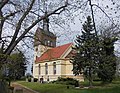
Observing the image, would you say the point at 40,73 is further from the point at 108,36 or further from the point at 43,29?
the point at 43,29

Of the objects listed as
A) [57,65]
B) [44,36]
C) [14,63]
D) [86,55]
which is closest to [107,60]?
[86,55]

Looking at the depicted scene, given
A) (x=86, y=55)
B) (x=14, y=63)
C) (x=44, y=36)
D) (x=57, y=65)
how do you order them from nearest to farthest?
(x=44, y=36) < (x=14, y=63) < (x=86, y=55) < (x=57, y=65)

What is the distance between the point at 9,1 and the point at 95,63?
23116mm

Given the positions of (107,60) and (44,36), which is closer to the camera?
(44,36)

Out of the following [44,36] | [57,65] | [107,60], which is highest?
[57,65]

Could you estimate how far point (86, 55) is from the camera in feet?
138

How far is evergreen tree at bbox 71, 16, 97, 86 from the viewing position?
40.3 meters

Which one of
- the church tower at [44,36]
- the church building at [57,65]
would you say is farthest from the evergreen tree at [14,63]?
the church building at [57,65]

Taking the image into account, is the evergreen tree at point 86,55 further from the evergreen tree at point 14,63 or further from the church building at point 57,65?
the evergreen tree at point 14,63

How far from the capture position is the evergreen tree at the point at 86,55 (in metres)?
40.3

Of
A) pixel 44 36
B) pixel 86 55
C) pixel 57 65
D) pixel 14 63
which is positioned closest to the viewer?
pixel 44 36

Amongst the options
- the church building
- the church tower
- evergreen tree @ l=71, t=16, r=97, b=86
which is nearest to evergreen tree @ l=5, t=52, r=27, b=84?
the church tower

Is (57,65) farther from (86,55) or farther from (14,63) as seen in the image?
(14,63)

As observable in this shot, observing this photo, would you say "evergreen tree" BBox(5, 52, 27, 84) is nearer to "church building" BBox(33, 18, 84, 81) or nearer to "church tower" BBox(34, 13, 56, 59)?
"church tower" BBox(34, 13, 56, 59)
